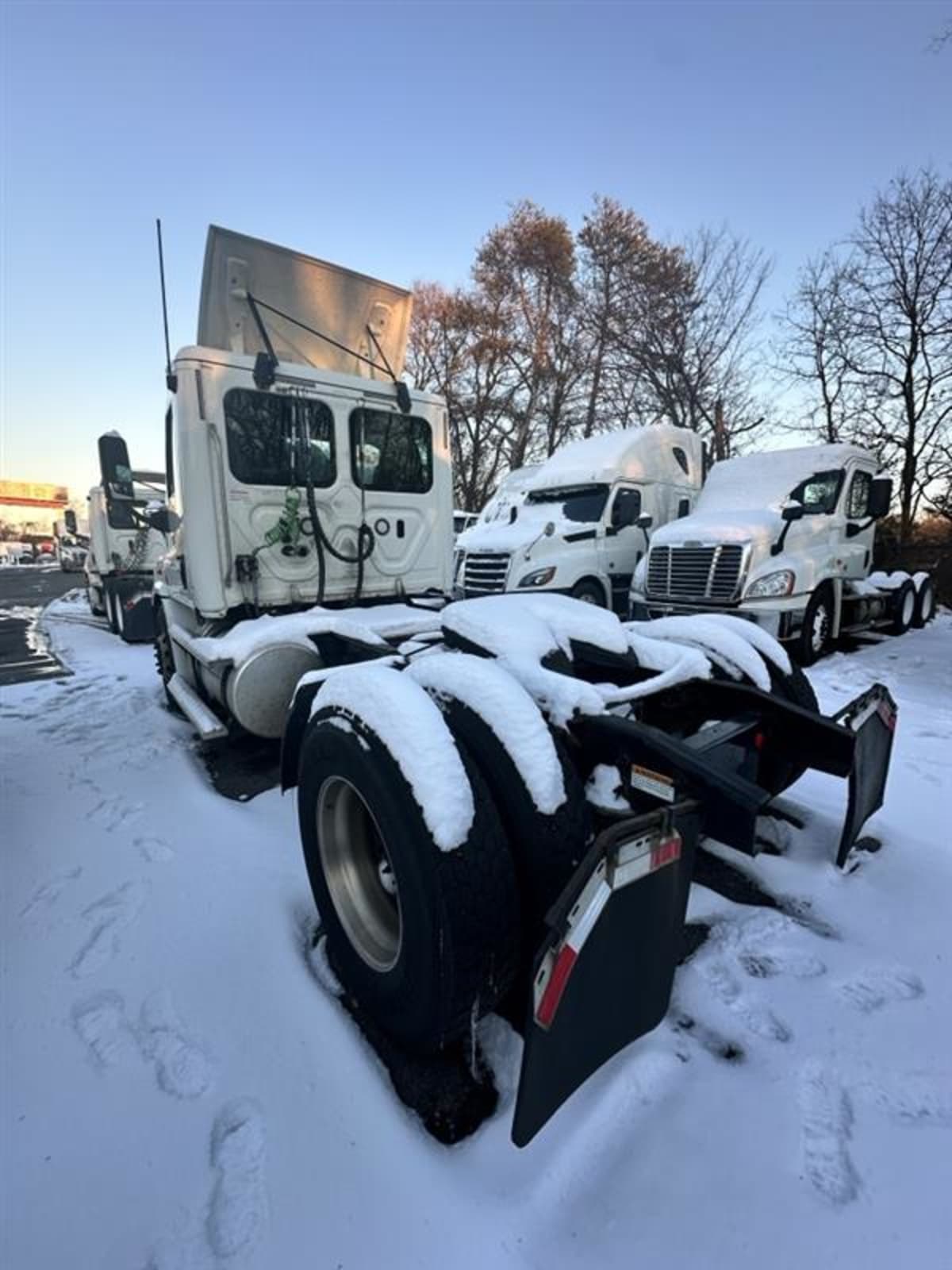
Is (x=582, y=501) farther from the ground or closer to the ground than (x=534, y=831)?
farther from the ground

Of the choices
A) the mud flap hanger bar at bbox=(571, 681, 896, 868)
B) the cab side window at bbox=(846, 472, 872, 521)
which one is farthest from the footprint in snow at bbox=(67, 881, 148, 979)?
the cab side window at bbox=(846, 472, 872, 521)

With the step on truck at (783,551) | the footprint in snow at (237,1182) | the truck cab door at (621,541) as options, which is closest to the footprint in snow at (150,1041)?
the footprint in snow at (237,1182)

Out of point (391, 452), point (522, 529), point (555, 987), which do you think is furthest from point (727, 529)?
point (555, 987)

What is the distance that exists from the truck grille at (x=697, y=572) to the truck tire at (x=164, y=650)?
642 centimetres

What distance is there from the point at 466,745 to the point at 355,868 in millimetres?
775

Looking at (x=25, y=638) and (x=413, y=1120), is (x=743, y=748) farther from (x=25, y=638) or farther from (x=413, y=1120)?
(x=25, y=638)

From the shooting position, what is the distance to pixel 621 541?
10.1 meters

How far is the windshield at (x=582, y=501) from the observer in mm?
9938

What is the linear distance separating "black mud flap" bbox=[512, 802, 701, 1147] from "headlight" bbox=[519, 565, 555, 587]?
7928mm

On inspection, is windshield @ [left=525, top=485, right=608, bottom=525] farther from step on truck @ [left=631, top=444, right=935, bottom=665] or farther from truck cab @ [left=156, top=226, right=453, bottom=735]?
truck cab @ [left=156, top=226, right=453, bottom=735]

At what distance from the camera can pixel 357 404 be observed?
4.55 metres

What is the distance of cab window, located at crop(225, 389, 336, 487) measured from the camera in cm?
409

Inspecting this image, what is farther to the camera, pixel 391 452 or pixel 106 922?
pixel 391 452

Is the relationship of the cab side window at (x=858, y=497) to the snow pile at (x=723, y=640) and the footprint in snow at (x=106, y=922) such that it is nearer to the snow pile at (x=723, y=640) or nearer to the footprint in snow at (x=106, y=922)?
the snow pile at (x=723, y=640)
